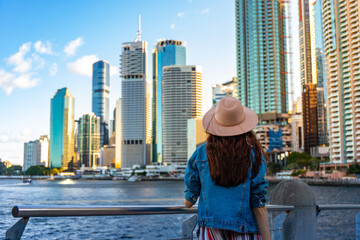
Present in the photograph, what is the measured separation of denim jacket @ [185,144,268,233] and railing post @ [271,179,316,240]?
6.33ft

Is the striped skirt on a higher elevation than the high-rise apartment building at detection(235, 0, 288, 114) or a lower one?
lower

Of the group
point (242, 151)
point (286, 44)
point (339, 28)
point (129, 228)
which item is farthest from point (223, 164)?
point (286, 44)

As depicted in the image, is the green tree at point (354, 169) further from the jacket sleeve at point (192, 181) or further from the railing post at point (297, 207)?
the jacket sleeve at point (192, 181)

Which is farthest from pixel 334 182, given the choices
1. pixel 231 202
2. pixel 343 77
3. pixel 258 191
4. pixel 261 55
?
pixel 231 202

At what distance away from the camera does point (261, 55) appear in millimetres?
188625

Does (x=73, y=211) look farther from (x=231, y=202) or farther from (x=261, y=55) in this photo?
(x=261, y=55)

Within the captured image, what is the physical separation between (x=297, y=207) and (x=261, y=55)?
190 m

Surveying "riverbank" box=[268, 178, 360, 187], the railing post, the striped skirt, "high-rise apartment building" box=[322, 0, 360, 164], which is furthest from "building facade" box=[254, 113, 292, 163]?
the striped skirt

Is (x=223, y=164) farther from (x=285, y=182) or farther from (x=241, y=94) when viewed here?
(x=241, y=94)

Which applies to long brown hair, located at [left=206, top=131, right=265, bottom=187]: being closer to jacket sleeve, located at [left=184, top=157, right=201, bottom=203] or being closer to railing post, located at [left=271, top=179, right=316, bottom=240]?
jacket sleeve, located at [left=184, top=157, right=201, bottom=203]

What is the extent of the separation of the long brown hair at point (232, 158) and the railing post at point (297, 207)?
6.33 feet

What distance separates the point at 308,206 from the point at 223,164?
2465 mm

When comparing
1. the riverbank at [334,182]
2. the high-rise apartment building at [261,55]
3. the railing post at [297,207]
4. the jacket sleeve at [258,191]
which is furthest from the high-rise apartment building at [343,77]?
the jacket sleeve at [258,191]

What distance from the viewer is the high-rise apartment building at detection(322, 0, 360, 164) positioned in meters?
122
